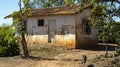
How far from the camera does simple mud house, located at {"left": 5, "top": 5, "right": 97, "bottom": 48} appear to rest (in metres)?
27.4

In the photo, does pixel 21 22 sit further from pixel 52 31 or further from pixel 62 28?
pixel 52 31

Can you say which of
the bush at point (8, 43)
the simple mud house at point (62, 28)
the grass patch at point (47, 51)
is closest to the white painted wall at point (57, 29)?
the simple mud house at point (62, 28)

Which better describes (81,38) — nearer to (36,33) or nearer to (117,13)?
(36,33)

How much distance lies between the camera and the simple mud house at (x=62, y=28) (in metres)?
27.4

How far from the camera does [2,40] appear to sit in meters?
23.6

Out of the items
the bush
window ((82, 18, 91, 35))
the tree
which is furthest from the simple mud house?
the tree

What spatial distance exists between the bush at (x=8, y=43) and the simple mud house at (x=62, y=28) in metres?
5.40

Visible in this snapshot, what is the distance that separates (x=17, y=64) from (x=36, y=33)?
10.4 meters

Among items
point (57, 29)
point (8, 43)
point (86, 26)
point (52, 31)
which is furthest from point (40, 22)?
point (8, 43)

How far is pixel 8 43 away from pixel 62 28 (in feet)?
20.5

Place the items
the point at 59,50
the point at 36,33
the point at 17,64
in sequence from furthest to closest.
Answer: the point at 36,33
the point at 59,50
the point at 17,64

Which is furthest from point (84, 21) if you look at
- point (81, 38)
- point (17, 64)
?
point (17, 64)

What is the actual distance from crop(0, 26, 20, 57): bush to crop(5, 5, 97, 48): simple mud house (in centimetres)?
540

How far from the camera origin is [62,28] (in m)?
28.0
